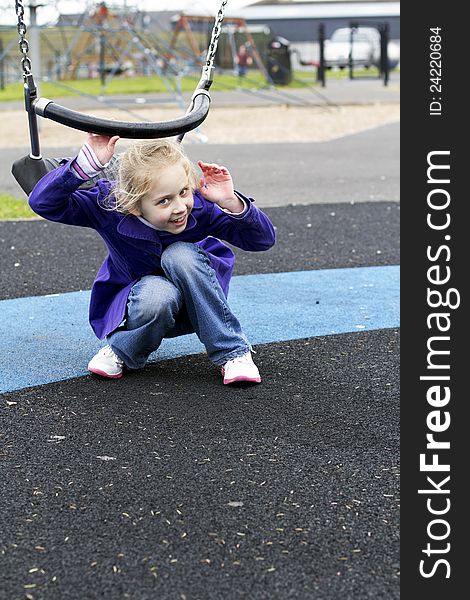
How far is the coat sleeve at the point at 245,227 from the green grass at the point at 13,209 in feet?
11.7

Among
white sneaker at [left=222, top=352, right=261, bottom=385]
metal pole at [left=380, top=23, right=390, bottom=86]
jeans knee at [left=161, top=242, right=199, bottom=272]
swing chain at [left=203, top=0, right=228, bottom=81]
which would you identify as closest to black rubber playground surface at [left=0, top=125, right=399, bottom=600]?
white sneaker at [left=222, top=352, right=261, bottom=385]

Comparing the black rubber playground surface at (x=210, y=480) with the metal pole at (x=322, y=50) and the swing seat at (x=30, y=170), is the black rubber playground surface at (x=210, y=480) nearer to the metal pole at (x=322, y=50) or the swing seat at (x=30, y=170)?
the swing seat at (x=30, y=170)

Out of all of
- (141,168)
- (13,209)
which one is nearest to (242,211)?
(141,168)

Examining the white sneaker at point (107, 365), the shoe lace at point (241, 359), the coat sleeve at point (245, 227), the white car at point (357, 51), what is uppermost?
the coat sleeve at point (245, 227)

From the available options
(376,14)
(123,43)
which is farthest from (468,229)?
(376,14)

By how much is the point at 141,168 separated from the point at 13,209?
4047 millimetres

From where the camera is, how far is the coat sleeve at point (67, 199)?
10.1 ft

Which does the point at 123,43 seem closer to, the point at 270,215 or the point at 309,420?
the point at 270,215

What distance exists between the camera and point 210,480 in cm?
250

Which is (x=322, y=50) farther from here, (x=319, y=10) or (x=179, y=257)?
(x=319, y=10)

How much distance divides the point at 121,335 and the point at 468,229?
4.41 ft

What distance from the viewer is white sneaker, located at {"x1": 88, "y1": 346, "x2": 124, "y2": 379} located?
10.9 feet

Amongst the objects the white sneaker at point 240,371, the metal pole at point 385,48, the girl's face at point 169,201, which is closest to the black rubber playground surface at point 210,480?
the white sneaker at point 240,371

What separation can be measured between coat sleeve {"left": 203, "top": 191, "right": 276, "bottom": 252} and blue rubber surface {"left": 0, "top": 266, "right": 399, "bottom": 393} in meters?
0.56
